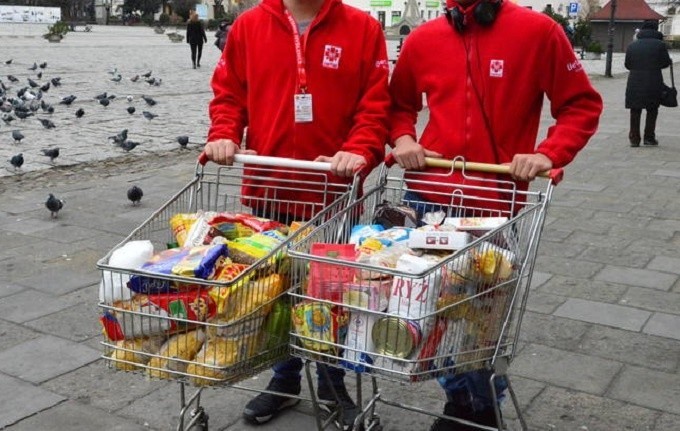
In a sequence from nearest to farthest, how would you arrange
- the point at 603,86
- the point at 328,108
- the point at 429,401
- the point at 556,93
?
the point at 556,93
the point at 328,108
the point at 429,401
the point at 603,86

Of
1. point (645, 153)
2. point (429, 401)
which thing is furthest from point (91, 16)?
point (429, 401)

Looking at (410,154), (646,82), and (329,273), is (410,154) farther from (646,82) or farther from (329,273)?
(646,82)

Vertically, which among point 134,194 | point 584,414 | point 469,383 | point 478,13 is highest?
point 478,13

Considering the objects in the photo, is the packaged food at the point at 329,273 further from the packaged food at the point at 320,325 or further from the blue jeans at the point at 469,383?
the blue jeans at the point at 469,383

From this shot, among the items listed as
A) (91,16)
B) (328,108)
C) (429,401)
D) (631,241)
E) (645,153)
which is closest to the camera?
(328,108)

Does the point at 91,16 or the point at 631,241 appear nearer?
the point at 631,241

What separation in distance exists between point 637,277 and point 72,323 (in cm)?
380

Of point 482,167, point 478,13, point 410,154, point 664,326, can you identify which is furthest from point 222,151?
point 664,326

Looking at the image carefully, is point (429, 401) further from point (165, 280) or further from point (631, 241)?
point (631, 241)

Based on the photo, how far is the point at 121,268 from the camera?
2.53 metres

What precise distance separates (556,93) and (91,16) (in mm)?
89630

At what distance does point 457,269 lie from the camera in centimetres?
251

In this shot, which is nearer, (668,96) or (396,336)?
(396,336)

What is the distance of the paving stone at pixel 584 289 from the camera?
5453 mm
